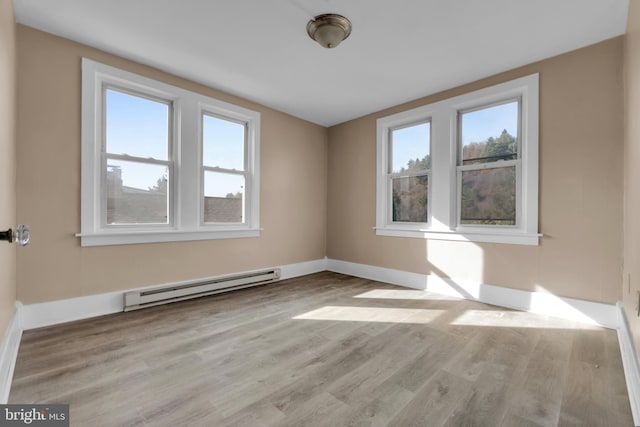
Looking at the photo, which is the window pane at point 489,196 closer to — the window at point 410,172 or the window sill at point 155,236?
the window at point 410,172

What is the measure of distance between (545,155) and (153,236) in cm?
416

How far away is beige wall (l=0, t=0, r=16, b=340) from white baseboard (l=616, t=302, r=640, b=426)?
3563mm

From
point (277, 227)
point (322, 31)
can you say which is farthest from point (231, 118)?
point (322, 31)

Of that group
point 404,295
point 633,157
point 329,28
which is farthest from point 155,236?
point 633,157

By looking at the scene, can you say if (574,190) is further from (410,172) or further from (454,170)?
(410,172)

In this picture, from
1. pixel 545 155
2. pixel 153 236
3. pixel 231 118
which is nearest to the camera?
pixel 545 155

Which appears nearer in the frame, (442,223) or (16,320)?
(16,320)

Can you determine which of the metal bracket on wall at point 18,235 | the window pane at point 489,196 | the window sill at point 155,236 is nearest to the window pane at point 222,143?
the window sill at point 155,236

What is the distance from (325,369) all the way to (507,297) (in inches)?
91.6

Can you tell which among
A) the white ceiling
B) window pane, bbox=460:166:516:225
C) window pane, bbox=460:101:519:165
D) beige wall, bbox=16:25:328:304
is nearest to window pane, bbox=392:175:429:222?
window pane, bbox=460:166:516:225

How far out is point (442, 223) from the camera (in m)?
3.59

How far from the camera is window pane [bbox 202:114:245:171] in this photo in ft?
11.8

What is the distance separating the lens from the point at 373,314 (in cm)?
284

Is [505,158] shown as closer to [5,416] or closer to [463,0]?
[463,0]
